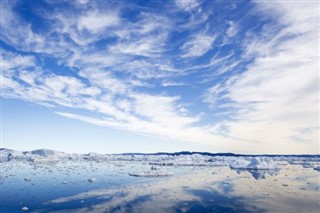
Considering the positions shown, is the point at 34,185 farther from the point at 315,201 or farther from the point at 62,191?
the point at 315,201

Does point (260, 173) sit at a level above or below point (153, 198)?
above

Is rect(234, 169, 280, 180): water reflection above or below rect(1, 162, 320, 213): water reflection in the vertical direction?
above

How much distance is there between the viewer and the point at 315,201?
16344 mm

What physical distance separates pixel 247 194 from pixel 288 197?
2.25m

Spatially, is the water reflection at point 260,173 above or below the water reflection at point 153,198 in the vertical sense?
above

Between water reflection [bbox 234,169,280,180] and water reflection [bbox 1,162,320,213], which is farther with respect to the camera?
water reflection [bbox 234,169,280,180]

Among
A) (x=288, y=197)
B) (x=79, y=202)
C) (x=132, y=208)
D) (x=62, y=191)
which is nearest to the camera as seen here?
(x=132, y=208)

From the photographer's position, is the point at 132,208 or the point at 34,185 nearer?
the point at 132,208

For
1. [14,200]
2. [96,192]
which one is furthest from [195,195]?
[14,200]

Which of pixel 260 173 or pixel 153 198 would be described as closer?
pixel 153 198

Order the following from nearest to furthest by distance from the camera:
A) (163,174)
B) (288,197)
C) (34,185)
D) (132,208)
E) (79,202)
A: (132,208), (79,202), (288,197), (34,185), (163,174)

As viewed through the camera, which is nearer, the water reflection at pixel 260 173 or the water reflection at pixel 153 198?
the water reflection at pixel 153 198

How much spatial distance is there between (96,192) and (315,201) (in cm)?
1203

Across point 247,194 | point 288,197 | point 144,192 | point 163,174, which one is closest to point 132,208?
point 144,192
